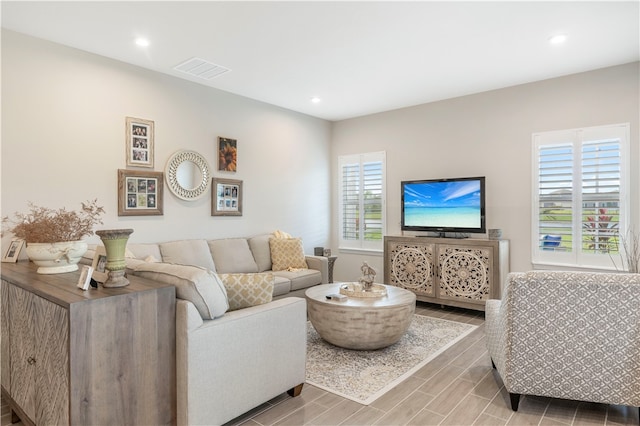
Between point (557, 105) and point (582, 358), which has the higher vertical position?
point (557, 105)

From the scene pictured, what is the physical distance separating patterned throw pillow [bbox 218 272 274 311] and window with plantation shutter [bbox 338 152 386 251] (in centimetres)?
357

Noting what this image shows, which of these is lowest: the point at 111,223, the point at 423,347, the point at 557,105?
the point at 423,347

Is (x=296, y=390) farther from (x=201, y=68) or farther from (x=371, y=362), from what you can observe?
(x=201, y=68)

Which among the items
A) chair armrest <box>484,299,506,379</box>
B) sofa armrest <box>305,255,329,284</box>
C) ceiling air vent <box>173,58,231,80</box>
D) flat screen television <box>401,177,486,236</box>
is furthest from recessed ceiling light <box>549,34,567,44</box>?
sofa armrest <box>305,255,329,284</box>

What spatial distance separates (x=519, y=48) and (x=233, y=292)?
3.32m

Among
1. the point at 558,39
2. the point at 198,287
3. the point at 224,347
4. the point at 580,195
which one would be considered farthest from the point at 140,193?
the point at 580,195

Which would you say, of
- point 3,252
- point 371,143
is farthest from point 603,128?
point 3,252

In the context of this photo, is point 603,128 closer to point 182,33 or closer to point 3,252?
point 182,33

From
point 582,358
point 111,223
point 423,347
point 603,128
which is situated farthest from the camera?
point 603,128

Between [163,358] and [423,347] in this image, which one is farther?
[423,347]

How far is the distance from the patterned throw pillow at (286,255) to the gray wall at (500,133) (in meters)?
1.40

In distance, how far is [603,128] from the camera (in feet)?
13.3

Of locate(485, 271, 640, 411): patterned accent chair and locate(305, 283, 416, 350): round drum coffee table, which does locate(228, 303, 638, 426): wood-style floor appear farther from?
locate(305, 283, 416, 350): round drum coffee table

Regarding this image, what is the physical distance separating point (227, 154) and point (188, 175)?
61 cm
